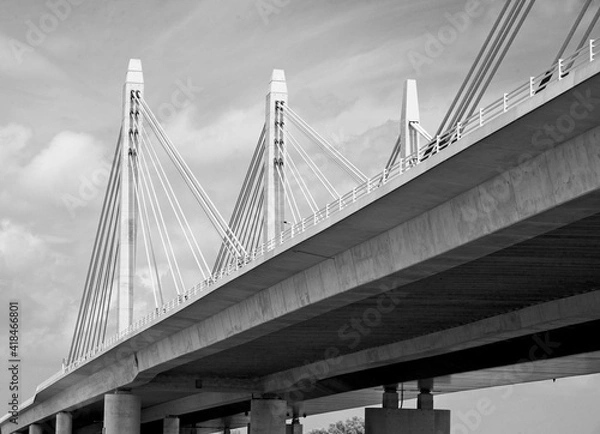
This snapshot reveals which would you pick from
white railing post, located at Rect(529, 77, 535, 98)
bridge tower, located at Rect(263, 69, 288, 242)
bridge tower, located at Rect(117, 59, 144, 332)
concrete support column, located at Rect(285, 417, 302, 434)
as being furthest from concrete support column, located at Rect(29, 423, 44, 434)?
white railing post, located at Rect(529, 77, 535, 98)

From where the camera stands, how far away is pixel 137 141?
7144cm

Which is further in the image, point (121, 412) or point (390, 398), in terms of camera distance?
point (390, 398)

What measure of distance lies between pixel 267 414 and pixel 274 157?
57.7 feet

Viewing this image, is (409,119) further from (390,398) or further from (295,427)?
(295,427)

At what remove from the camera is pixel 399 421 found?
71750mm

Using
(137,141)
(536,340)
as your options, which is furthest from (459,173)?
(137,141)

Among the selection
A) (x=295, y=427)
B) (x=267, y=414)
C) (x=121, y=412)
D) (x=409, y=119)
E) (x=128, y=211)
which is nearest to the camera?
(x=409, y=119)

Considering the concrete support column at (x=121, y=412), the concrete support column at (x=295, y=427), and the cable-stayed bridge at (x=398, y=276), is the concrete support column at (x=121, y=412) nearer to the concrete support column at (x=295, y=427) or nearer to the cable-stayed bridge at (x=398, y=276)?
Result: the cable-stayed bridge at (x=398, y=276)

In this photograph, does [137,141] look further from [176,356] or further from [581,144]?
[581,144]

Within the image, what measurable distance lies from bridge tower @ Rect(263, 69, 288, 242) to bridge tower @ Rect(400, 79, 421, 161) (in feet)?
24.2

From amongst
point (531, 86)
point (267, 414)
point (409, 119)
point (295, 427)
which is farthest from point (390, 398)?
point (531, 86)

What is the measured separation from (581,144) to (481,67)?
6.54 m

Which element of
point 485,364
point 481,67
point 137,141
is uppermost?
point 137,141

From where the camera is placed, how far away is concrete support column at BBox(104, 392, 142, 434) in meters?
65.9
